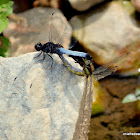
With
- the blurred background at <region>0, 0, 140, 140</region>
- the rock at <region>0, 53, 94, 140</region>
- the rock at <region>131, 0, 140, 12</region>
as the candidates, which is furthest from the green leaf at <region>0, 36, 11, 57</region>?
the rock at <region>131, 0, 140, 12</region>

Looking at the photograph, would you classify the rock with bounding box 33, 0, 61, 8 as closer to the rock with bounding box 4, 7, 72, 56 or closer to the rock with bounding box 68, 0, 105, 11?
the rock with bounding box 4, 7, 72, 56

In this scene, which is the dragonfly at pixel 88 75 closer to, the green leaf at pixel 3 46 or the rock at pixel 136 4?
the green leaf at pixel 3 46

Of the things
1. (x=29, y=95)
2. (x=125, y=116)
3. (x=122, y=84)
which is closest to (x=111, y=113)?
(x=125, y=116)

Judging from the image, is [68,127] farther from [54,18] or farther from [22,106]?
[54,18]

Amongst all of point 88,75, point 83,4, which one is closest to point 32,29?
point 83,4

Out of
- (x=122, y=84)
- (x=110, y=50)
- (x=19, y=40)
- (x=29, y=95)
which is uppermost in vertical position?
(x=29, y=95)

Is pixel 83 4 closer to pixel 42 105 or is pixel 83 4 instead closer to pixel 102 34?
pixel 102 34

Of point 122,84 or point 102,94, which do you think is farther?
point 122,84
